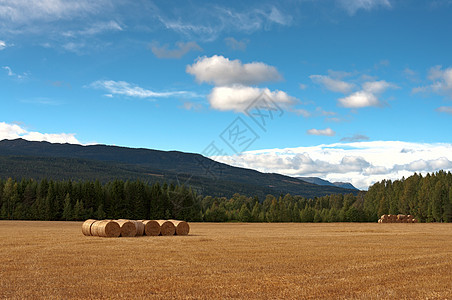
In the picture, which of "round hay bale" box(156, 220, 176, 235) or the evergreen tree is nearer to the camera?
"round hay bale" box(156, 220, 176, 235)

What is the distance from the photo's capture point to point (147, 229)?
1507 inches

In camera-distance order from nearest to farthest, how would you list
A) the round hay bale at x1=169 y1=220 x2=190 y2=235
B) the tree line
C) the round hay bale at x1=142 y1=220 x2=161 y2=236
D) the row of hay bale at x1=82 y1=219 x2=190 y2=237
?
1. the row of hay bale at x1=82 y1=219 x2=190 y2=237
2. the round hay bale at x1=142 y1=220 x2=161 y2=236
3. the round hay bale at x1=169 y1=220 x2=190 y2=235
4. the tree line

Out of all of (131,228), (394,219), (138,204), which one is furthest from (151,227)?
(394,219)

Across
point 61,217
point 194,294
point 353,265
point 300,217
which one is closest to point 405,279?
point 353,265

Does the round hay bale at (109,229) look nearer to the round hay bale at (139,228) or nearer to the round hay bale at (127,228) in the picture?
the round hay bale at (127,228)

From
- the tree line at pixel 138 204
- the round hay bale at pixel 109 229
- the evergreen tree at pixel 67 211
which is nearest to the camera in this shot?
the round hay bale at pixel 109 229

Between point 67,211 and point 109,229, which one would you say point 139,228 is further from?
point 67,211

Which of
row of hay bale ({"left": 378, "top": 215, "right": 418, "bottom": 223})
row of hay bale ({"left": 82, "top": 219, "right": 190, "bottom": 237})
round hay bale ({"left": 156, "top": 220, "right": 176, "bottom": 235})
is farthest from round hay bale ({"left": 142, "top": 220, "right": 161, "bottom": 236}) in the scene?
row of hay bale ({"left": 378, "top": 215, "right": 418, "bottom": 223})

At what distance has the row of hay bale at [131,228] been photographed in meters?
36.5

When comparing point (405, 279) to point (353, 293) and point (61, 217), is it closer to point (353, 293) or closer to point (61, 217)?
point (353, 293)

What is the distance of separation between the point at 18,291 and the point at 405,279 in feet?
44.3

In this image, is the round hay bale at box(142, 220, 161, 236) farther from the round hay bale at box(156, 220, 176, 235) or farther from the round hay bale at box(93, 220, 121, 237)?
the round hay bale at box(93, 220, 121, 237)

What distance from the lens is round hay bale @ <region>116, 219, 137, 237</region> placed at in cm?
3672

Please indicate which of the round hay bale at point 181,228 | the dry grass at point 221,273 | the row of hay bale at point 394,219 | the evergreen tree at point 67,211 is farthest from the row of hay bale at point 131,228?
the row of hay bale at point 394,219
